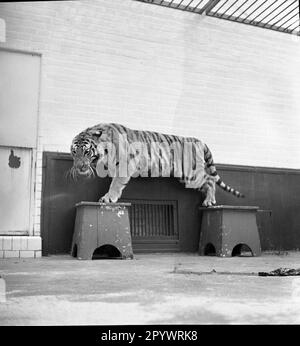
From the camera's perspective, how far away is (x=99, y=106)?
3.92 meters

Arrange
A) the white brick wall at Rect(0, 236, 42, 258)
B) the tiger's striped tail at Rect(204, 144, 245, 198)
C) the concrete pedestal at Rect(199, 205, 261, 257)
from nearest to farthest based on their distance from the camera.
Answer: the white brick wall at Rect(0, 236, 42, 258) → the concrete pedestal at Rect(199, 205, 261, 257) → the tiger's striped tail at Rect(204, 144, 245, 198)

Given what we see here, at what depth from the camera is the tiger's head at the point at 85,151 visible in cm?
344

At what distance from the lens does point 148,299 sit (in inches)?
51.3

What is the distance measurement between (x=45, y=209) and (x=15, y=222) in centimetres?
28

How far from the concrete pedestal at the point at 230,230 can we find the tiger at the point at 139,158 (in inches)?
11.4

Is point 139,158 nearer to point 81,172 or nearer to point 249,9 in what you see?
point 81,172

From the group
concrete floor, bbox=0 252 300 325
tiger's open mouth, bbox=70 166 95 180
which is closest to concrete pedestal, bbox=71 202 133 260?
tiger's open mouth, bbox=70 166 95 180

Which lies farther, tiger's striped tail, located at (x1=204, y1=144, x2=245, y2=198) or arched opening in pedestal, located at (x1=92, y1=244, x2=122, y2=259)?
tiger's striped tail, located at (x1=204, y1=144, x2=245, y2=198)

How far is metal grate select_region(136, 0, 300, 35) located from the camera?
14.1ft

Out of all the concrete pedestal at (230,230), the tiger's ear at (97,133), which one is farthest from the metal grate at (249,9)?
the concrete pedestal at (230,230)

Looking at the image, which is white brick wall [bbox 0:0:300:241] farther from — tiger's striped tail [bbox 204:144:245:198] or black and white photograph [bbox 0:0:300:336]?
tiger's striped tail [bbox 204:144:245:198]

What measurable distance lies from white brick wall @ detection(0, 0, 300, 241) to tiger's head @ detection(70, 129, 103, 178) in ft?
1.04

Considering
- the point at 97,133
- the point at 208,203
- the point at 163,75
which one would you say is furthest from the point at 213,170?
the point at 97,133

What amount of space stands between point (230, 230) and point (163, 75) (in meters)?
1.78
